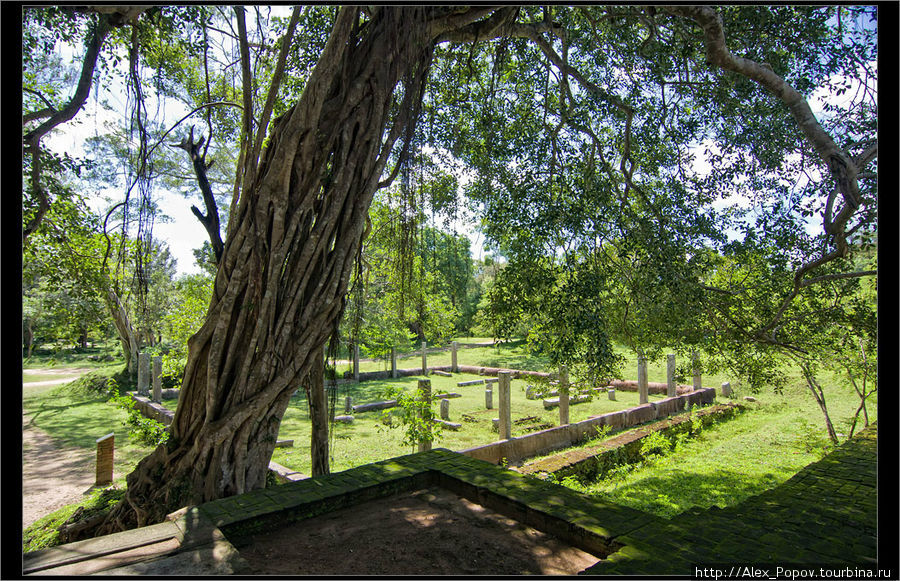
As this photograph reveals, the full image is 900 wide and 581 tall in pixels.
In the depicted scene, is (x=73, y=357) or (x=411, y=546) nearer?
(x=411, y=546)

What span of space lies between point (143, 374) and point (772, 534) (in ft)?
43.7

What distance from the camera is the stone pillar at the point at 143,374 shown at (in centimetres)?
1161

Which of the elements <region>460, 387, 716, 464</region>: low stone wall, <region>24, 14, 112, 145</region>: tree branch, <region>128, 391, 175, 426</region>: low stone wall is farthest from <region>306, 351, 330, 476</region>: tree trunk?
<region>128, 391, 175, 426</region>: low stone wall

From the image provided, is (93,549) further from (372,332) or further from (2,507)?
(372,332)

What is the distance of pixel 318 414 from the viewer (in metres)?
4.91

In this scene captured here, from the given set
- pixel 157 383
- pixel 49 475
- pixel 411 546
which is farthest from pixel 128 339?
pixel 411 546

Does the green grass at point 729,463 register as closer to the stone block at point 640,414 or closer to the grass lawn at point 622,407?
the grass lawn at point 622,407

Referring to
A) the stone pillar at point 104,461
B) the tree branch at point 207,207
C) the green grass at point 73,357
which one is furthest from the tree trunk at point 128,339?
the tree branch at point 207,207

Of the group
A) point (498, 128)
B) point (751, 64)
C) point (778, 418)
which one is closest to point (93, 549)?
point (751, 64)

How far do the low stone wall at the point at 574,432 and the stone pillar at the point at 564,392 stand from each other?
17cm

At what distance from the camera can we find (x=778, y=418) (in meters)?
9.94

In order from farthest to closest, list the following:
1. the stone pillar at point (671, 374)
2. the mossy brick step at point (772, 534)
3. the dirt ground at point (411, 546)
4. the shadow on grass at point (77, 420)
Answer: the stone pillar at point (671, 374)
the shadow on grass at point (77, 420)
the dirt ground at point (411, 546)
the mossy brick step at point (772, 534)

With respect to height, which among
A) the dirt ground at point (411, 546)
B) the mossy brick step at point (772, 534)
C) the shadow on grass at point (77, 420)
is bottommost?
the shadow on grass at point (77, 420)

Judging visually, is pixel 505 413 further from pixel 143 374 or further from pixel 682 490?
pixel 143 374
